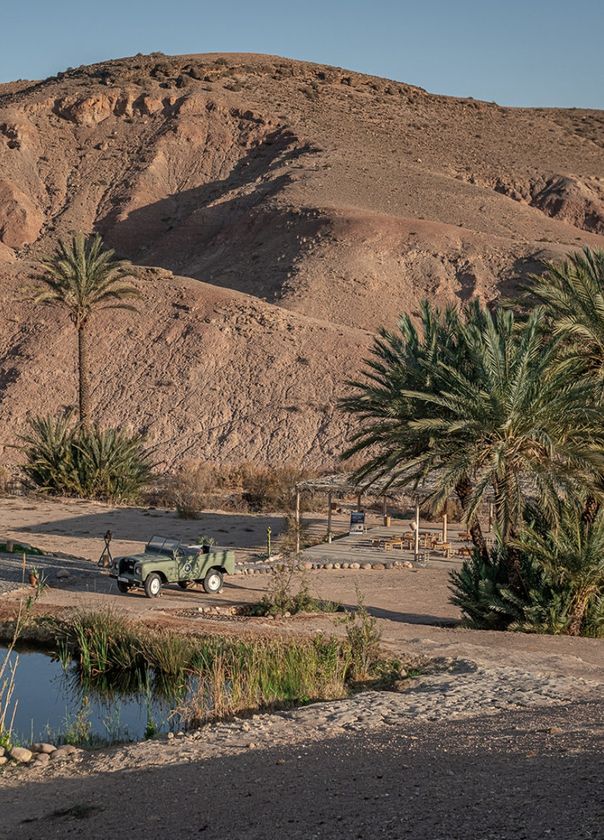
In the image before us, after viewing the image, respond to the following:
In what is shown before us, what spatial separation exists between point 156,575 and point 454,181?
192 ft

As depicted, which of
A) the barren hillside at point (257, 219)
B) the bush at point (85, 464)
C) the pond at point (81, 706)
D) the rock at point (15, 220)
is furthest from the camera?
the rock at point (15, 220)

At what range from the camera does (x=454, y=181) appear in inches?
2997

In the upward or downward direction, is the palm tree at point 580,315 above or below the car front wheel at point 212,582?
above

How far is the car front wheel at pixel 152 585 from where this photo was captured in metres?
22.1

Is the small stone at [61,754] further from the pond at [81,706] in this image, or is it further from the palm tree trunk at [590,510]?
the palm tree trunk at [590,510]

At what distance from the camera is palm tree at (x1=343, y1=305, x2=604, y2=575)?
55.9 feet

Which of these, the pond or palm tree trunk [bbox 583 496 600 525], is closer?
the pond

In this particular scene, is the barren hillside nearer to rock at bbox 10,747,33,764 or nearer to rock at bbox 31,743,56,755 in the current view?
rock at bbox 31,743,56,755

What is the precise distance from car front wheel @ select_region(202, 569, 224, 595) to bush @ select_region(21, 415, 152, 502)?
46.5 feet

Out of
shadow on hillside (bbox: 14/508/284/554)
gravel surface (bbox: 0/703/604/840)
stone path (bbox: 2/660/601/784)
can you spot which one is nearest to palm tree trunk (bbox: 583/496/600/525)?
stone path (bbox: 2/660/601/784)

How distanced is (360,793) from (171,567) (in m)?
13.9

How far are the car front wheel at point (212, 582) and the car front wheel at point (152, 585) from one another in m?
1.02

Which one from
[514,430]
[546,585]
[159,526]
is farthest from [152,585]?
[159,526]

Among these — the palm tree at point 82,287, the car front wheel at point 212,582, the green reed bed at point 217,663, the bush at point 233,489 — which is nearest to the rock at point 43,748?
the green reed bed at point 217,663
